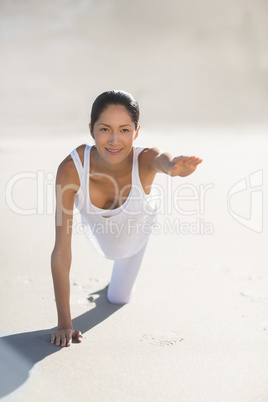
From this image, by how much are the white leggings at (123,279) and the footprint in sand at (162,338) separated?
43 cm

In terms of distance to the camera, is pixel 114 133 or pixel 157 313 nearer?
pixel 114 133

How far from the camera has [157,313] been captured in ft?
8.73

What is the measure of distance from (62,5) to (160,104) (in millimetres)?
5996

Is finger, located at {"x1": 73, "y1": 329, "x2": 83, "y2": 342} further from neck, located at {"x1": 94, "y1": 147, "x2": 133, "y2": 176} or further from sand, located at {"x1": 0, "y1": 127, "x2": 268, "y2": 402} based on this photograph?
neck, located at {"x1": 94, "y1": 147, "x2": 133, "y2": 176}

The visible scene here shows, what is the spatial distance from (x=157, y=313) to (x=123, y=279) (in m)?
0.29

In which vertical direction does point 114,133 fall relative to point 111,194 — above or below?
above

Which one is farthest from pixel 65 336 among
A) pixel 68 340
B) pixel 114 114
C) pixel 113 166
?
pixel 114 114

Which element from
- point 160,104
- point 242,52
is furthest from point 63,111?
point 242,52

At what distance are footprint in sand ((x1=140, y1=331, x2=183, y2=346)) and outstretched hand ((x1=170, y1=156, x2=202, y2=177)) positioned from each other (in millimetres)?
850

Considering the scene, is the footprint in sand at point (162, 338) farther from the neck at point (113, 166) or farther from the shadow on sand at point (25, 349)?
the neck at point (113, 166)

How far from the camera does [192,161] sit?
1944mm
